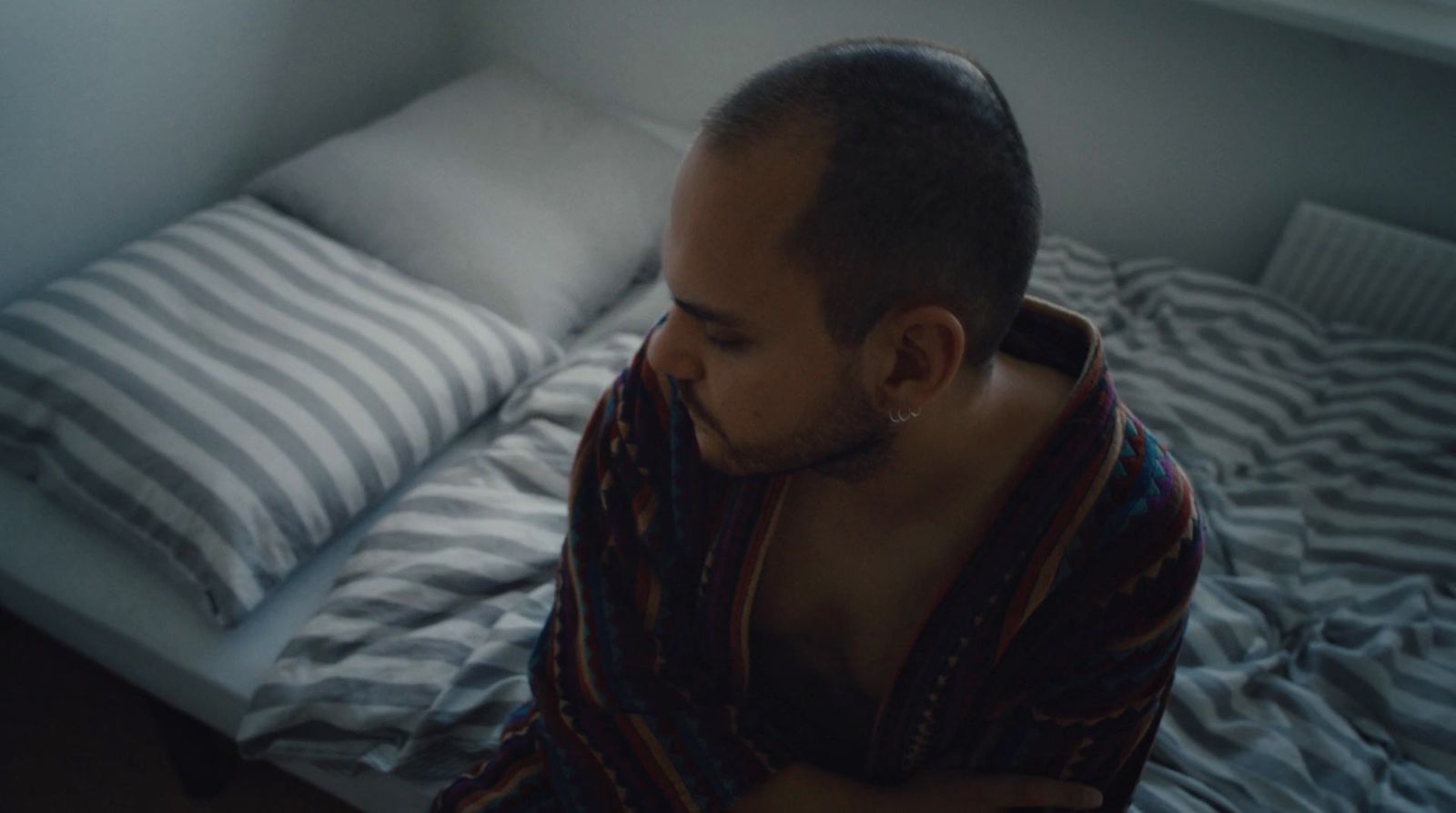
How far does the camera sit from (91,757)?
4.17 ft

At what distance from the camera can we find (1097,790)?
2.64 ft

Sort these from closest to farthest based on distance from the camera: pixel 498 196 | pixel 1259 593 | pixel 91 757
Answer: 1. pixel 1259 593
2. pixel 91 757
3. pixel 498 196

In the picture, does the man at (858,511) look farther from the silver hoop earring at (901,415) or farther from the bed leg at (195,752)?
the bed leg at (195,752)

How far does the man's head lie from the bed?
1.57ft

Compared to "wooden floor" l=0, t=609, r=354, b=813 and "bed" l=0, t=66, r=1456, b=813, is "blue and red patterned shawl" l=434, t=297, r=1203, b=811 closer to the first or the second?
"bed" l=0, t=66, r=1456, b=813

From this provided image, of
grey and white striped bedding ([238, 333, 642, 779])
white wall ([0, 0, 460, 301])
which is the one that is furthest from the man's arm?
white wall ([0, 0, 460, 301])

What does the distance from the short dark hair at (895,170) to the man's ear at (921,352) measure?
1 centimetres

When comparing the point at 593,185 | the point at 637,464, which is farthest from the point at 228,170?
the point at 637,464

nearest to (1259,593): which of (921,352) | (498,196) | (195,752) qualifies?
(921,352)

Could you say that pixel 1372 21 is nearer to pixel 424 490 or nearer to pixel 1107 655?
pixel 1107 655

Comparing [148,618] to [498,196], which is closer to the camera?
[148,618]

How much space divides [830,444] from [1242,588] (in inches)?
25.6

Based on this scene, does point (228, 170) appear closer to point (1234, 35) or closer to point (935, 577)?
point (935, 577)

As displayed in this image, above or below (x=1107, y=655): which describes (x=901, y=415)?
above
